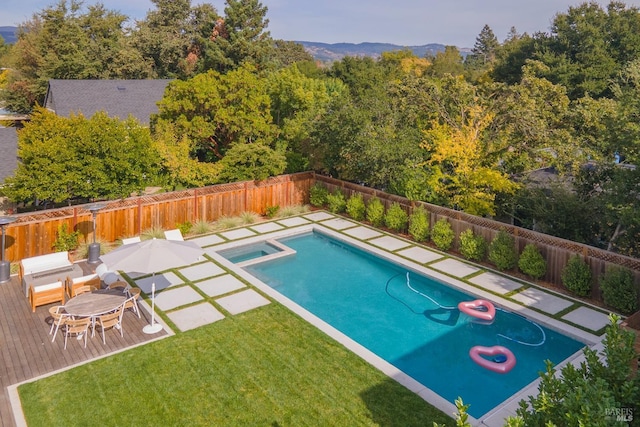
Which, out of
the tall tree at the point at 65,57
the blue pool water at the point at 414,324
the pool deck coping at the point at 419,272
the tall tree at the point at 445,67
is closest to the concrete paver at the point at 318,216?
the pool deck coping at the point at 419,272

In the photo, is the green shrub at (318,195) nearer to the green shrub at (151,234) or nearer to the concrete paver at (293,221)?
the concrete paver at (293,221)

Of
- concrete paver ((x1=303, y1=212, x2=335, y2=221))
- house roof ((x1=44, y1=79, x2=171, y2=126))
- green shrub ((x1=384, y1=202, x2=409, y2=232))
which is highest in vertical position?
house roof ((x1=44, y1=79, x2=171, y2=126))

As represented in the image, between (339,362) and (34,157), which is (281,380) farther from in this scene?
(34,157)

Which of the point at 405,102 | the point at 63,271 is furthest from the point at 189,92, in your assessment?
the point at 63,271

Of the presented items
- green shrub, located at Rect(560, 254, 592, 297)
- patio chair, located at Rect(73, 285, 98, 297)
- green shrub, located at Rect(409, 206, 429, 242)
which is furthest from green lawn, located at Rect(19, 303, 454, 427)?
green shrub, located at Rect(409, 206, 429, 242)

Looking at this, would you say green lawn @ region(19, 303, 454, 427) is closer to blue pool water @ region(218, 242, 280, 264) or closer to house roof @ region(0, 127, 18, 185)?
blue pool water @ region(218, 242, 280, 264)
